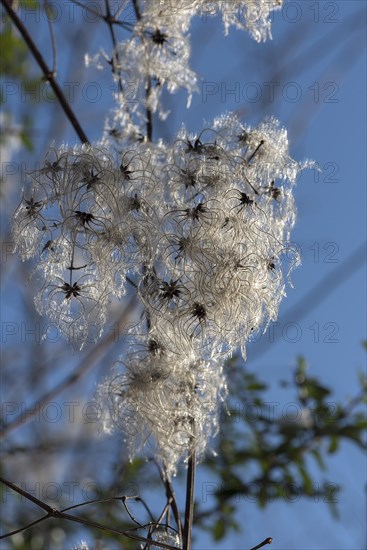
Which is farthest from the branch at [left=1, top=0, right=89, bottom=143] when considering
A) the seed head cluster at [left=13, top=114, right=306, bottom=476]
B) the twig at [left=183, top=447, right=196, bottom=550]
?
the twig at [left=183, top=447, right=196, bottom=550]

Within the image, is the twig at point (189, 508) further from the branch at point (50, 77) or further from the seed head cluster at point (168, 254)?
the branch at point (50, 77)

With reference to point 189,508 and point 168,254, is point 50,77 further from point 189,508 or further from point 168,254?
point 189,508

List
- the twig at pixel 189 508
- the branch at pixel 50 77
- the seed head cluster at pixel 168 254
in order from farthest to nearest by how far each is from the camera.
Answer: the branch at pixel 50 77 → the seed head cluster at pixel 168 254 → the twig at pixel 189 508

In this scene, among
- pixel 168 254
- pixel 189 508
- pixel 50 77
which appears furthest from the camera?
pixel 50 77

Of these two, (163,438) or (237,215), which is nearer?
(237,215)

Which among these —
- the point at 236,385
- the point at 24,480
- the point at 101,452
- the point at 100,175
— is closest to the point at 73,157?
the point at 100,175

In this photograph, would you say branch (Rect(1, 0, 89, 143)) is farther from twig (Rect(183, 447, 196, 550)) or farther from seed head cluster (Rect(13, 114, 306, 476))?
twig (Rect(183, 447, 196, 550))

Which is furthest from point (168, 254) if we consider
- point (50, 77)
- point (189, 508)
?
point (50, 77)

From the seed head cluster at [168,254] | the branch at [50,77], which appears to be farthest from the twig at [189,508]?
the branch at [50,77]

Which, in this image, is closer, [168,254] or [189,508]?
[189,508]

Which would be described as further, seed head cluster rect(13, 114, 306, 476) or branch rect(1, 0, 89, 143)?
branch rect(1, 0, 89, 143)

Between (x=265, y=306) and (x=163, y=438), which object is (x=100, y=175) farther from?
(x=163, y=438)
